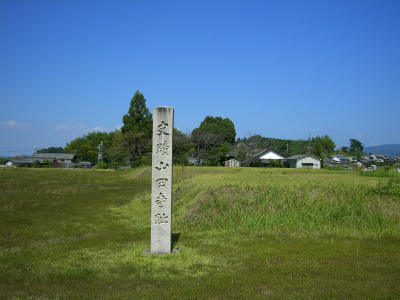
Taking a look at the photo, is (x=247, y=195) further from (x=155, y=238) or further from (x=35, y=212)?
(x=35, y=212)

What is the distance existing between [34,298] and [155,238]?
103 inches

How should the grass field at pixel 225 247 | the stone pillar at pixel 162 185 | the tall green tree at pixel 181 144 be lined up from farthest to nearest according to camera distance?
the tall green tree at pixel 181 144 → the stone pillar at pixel 162 185 → the grass field at pixel 225 247

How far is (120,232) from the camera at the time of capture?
9.41m

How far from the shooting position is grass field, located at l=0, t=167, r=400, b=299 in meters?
5.21

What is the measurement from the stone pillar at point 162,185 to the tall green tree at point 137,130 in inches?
1694

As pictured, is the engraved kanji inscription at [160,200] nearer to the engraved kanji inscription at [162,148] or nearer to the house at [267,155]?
the engraved kanji inscription at [162,148]

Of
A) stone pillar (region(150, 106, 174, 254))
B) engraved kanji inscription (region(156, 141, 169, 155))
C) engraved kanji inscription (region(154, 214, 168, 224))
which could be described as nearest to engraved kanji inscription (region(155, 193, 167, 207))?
stone pillar (region(150, 106, 174, 254))

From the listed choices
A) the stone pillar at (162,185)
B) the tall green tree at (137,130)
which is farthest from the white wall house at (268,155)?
the stone pillar at (162,185)

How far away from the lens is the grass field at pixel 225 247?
5207mm

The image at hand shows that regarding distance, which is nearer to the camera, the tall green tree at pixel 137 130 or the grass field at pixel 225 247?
the grass field at pixel 225 247

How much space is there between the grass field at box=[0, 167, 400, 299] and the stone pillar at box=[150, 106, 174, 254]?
35 centimetres

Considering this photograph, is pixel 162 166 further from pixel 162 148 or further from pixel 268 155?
pixel 268 155

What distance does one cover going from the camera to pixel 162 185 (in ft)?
23.1

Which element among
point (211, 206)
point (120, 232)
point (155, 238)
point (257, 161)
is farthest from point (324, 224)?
point (257, 161)
